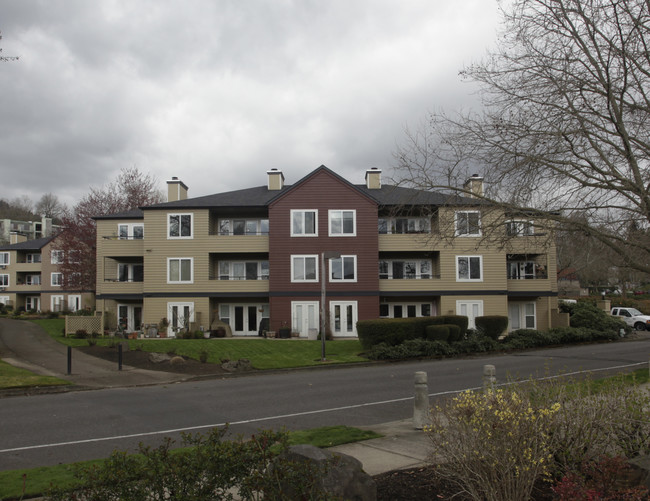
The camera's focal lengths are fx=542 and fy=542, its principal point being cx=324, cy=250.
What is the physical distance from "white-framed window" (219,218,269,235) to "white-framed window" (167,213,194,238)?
272 cm

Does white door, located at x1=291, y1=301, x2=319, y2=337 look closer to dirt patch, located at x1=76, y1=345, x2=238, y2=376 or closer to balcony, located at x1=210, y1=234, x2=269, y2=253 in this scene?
balcony, located at x1=210, y1=234, x2=269, y2=253

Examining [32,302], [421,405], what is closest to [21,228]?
[32,302]

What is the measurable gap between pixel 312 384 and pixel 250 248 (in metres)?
19.3

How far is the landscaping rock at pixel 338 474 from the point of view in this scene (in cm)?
483

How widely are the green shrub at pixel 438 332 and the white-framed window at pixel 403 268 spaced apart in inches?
422

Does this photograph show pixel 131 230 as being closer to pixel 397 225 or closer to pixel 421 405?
pixel 397 225

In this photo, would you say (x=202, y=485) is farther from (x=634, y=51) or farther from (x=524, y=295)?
(x=524, y=295)

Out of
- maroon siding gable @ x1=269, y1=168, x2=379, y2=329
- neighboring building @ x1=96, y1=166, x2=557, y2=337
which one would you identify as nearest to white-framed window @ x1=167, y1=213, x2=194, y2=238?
neighboring building @ x1=96, y1=166, x2=557, y2=337

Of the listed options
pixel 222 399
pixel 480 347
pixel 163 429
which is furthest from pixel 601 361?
pixel 163 429

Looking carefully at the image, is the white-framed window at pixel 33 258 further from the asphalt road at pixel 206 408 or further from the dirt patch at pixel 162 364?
the asphalt road at pixel 206 408

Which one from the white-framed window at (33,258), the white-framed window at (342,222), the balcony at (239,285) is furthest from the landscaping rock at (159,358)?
the white-framed window at (33,258)

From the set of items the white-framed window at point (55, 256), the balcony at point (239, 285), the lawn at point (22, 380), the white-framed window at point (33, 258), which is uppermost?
the white-framed window at point (33, 258)

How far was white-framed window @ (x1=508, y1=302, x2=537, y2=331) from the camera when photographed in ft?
123

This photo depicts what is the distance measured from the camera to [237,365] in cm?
2102
